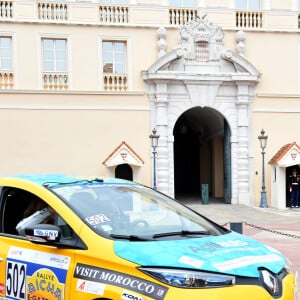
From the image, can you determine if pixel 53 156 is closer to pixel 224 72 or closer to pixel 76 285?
pixel 224 72

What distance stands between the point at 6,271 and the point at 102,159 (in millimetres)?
16875

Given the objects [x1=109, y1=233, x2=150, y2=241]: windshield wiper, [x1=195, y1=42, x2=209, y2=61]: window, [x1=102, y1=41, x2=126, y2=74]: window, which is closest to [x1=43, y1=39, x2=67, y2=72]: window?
[x1=102, y1=41, x2=126, y2=74]: window

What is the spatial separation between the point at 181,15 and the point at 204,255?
19779 millimetres

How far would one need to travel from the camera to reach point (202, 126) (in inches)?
1080

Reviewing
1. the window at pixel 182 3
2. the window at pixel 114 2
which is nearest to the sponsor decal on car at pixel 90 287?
the window at pixel 114 2

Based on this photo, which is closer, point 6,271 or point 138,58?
point 6,271

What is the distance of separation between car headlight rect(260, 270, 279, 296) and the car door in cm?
148

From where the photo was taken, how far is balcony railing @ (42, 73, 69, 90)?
2100 cm

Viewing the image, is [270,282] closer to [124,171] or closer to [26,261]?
[26,261]

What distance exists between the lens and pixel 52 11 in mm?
21094

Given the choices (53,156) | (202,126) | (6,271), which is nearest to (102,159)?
(53,156)

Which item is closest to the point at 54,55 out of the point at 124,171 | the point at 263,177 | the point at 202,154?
the point at 124,171

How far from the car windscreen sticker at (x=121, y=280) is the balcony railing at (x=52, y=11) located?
61.6ft

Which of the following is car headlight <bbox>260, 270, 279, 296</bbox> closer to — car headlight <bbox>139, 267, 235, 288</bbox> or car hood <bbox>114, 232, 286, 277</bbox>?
car hood <bbox>114, 232, 286, 277</bbox>
